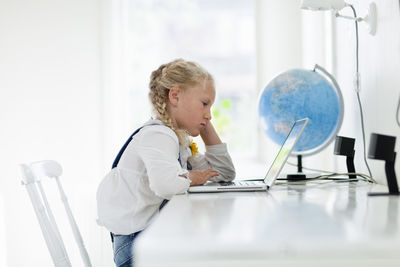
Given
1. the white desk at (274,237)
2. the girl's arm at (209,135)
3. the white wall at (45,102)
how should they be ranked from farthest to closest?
the white wall at (45,102) → the girl's arm at (209,135) → the white desk at (274,237)

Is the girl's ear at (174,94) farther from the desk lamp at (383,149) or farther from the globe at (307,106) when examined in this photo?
the desk lamp at (383,149)

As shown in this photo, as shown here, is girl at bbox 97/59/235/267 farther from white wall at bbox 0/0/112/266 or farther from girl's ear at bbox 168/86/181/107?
white wall at bbox 0/0/112/266

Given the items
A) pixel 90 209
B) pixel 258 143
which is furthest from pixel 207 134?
pixel 258 143

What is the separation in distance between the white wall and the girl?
1504 mm

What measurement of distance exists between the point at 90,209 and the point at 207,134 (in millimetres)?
1359

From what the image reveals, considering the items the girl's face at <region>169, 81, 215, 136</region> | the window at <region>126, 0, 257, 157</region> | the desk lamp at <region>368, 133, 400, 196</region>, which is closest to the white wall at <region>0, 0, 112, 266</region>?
the window at <region>126, 0, 257, 157</region>

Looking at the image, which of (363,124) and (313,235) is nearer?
(313,235)

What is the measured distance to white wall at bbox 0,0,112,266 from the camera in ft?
9.43

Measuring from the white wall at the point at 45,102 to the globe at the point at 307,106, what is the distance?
1.66 metres

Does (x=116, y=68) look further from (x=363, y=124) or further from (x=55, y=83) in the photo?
(x=363, y=124)

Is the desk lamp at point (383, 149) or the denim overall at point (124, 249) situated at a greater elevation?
the desk lamp at point (383, 149)

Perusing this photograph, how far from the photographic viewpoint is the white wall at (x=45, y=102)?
2875 mm

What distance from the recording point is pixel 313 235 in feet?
1.73

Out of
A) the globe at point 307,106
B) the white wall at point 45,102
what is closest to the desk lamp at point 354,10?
the globe at point 307,106
